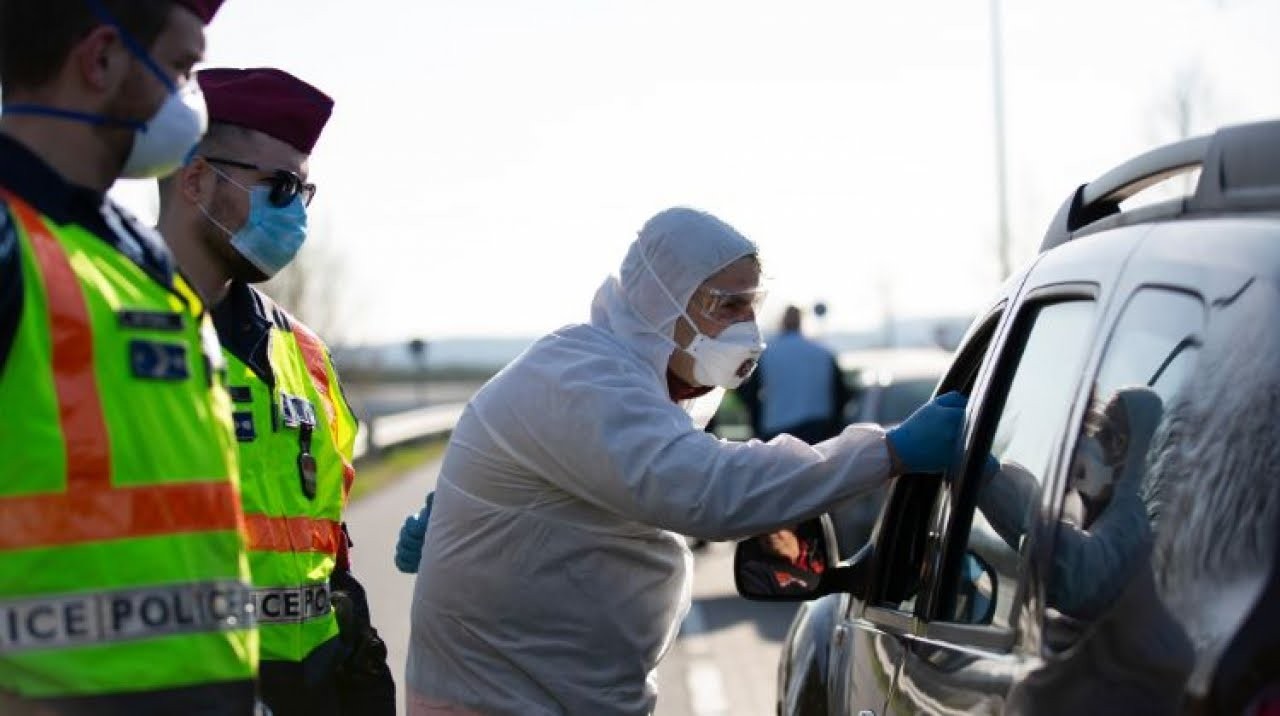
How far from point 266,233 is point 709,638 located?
25.2 feet

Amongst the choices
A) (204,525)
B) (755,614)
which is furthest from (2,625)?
(755,614)

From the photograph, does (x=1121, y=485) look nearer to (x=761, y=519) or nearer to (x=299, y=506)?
(x=761, y=519)

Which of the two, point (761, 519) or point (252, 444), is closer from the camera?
point (761, 519)

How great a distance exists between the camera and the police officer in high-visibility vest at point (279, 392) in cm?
464

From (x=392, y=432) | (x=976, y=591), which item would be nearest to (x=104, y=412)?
(x=976, y=591)

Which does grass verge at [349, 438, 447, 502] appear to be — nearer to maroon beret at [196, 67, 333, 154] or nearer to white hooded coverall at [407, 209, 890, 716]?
maroon beret at [196, 67, 333, 154]

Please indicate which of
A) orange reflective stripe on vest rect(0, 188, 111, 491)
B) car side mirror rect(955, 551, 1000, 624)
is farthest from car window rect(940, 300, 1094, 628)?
orange reflective stripe on vest rect(0, 188, 111, 491)

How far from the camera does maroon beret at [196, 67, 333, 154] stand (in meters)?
5.09

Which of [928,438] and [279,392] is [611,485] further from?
[279,392]

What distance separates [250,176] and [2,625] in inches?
98.8

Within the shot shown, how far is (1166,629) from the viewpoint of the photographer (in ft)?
8.39

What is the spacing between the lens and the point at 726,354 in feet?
15.6

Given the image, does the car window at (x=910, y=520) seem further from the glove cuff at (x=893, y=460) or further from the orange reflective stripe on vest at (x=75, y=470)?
the orange reflective stripe on vest at (x=75, y=470)

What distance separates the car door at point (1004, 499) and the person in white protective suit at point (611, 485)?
0.25 metres
